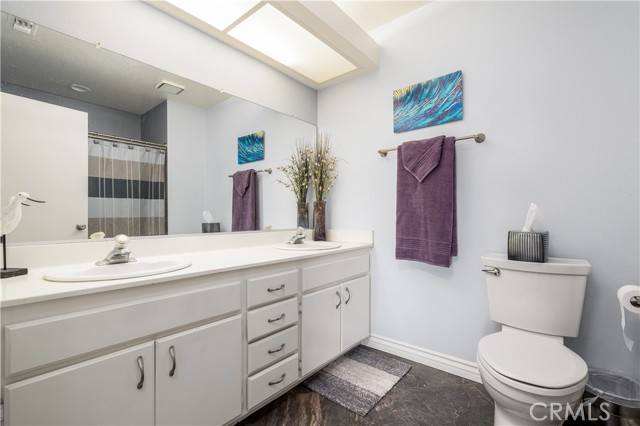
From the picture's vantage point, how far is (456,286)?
5.91ft

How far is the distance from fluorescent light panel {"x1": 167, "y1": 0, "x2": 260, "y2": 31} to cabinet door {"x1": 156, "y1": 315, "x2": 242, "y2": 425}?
1.60 m

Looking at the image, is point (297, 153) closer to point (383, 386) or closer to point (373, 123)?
point (373, 123)

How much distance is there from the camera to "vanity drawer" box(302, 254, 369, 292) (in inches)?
63.0

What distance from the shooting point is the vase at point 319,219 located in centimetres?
232

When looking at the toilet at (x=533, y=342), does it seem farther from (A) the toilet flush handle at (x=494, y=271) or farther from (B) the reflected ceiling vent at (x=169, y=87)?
(B) the reflected ceiling vent at (x=169, y=87)

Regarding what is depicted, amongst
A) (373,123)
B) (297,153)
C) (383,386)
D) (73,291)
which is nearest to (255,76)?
(297,153)

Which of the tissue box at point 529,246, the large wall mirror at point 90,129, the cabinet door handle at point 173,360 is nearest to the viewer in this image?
the cabinet door handle at point 173,360

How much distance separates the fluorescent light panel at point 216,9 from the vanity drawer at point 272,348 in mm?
1737

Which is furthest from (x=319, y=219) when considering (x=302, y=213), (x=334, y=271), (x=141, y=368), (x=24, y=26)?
(x=24, y=26)

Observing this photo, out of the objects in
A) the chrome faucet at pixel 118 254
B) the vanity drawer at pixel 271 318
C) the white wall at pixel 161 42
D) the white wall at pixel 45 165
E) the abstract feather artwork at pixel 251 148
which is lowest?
the vanity drawer at pixel 271 318

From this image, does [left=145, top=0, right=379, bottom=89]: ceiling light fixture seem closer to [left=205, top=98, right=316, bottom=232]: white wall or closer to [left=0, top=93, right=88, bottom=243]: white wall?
[left=205, top=98, right=316, bottom=232]: white wall

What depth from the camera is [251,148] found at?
201 cm

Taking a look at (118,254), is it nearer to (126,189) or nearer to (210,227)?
(126,189)

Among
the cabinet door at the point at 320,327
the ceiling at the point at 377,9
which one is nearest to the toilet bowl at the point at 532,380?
the cabinet door at the point at 320,327
